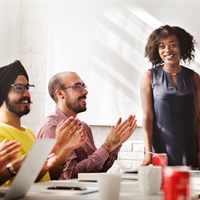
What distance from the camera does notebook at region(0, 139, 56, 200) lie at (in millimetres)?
1898

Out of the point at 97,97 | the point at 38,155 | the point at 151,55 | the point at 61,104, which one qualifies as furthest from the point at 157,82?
the point at 38,155

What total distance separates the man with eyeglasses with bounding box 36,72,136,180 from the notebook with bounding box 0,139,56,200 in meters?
1.71

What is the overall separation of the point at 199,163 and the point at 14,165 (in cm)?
283

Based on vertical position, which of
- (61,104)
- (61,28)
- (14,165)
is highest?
(61,28)

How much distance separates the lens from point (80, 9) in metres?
5.32

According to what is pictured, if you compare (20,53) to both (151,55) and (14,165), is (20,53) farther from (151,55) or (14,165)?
(14,165)

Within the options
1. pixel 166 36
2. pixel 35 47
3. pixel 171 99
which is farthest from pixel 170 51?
pixel 35 47

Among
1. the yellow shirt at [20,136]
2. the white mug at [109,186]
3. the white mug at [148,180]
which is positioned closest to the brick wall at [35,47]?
the yellow shirt at [20,136]

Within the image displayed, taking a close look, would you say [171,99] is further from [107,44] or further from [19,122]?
[19,122]

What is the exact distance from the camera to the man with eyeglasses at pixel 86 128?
382 centimetres

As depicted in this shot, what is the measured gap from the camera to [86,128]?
4.44 metres

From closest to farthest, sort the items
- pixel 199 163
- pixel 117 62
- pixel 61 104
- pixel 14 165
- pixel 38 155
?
1. pixel 38 155
2. pixel 14 165
3. pixel 61 104
4. pixel 199 163
5. pixel 117 62

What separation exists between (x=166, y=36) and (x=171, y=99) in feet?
2.03

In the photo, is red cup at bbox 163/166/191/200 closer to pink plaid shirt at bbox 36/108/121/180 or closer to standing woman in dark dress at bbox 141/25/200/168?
pink plaid shirt at bbox 36/108/121/180
